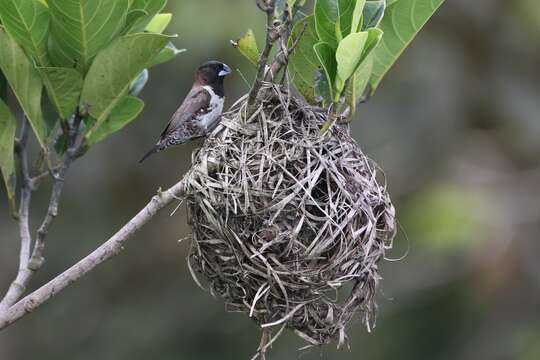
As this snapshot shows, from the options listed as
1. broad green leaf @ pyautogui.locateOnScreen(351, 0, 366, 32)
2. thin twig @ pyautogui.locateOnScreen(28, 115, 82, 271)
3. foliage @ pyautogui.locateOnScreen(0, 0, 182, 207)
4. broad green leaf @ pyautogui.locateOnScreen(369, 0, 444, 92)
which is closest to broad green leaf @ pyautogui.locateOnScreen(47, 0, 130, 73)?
foliage @ pyautogui.locateOnScreen(0, 0, 182, 207)

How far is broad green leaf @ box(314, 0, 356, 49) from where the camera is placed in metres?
3.36

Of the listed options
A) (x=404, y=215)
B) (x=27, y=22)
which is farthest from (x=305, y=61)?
(x=404, y=215)

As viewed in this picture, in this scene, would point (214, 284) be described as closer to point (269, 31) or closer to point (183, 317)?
point (269, 31)

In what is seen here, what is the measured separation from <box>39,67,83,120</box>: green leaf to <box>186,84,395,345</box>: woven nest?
558 millimetres

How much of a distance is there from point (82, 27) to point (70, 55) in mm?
172

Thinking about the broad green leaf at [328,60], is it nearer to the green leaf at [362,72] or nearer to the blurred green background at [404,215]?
the green leaf at [362,72]

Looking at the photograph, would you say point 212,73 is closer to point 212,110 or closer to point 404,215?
point 212,110

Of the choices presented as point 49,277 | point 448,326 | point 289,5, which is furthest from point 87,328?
point 289,5

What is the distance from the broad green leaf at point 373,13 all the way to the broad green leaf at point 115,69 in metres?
0.76

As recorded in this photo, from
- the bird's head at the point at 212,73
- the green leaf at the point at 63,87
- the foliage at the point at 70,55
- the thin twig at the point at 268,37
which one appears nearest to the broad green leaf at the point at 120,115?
the foliage at the point at 70,55

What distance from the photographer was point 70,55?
365 centimetres

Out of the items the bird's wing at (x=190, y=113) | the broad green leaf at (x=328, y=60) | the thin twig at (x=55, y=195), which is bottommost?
the bird's wing at (x=190, y=113)

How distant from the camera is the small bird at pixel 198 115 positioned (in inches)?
173

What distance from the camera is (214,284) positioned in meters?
3.65
